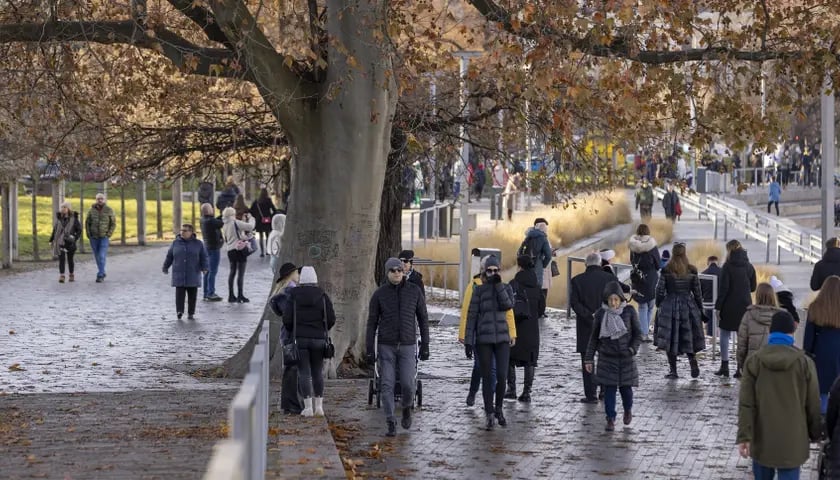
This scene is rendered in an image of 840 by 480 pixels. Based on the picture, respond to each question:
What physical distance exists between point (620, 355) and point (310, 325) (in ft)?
8.89

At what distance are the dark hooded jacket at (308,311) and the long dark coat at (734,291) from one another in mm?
5851

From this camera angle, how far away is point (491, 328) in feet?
45.1

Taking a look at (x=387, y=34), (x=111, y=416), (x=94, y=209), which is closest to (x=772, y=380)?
(x=111, y=416)

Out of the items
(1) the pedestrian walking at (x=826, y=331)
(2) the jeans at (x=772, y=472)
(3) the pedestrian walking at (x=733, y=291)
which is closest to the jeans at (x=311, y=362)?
(1) the pedestrian walking at (x=826, y=331)

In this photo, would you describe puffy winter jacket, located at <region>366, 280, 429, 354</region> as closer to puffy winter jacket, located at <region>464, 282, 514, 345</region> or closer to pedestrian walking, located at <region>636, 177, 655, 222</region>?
puffy winter jacket, located at <region>464, 282, 514, 345</region>

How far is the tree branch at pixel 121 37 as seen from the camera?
1577 centimetres

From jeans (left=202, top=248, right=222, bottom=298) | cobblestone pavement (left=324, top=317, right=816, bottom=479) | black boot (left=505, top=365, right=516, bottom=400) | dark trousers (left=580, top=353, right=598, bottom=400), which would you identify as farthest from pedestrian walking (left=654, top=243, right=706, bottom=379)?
jeans (left=202, top=248, right=222, bottom=298)

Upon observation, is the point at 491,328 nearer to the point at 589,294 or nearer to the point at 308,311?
the point at 308,311

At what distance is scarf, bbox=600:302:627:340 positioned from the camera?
44.3ft

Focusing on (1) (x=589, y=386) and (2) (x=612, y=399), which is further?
(1) (x=589, y=386)

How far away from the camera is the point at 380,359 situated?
13289 millimetres

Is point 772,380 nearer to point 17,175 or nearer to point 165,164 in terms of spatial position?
point 165,164

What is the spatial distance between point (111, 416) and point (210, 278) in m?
13.8

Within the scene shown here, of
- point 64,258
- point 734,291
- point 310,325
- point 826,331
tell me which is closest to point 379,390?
point 310,325
